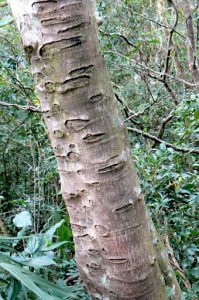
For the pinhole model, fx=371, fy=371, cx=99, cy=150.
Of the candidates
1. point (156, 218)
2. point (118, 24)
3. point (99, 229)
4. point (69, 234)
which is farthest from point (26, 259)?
point (118, 24)

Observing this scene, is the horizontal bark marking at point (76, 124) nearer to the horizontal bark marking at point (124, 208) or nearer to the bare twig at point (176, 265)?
the horizontal bark marking at point (124, 208)

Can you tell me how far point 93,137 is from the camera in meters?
0.75

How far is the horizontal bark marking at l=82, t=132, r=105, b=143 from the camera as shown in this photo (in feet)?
2.47

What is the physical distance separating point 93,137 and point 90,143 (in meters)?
0.01

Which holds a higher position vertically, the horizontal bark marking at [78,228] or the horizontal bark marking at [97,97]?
the horizontal bark marking at [97,97]

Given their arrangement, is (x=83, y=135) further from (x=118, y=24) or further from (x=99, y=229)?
(x=118, y=24)

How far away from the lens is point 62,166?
82cm

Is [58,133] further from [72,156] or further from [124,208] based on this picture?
[124,208]

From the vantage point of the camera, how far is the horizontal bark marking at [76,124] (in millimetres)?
749

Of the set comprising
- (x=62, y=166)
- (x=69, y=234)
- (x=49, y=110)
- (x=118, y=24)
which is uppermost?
(x=118, y=24)

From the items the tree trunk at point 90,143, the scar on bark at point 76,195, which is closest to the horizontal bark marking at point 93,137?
the tree trunk at point 90,143

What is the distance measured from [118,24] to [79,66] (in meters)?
2.98

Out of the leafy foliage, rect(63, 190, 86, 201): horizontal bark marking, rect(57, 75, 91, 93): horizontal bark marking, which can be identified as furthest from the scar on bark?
rect(57, 75, 91, 93): horizontal bark marking

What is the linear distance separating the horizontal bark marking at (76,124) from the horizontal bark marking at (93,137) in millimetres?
21
